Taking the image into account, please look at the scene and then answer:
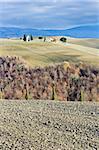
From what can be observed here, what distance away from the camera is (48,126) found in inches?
356

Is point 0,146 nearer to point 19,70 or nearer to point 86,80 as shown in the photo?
point 86,80

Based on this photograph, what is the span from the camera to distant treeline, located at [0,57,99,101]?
51.1 feet

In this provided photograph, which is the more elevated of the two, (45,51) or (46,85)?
(45,51)

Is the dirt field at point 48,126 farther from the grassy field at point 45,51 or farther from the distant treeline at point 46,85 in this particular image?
the grassy field at point 45,51

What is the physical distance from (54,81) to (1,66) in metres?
4.75

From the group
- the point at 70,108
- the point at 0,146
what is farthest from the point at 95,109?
the point at 0,146

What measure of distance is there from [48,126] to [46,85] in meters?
9.12

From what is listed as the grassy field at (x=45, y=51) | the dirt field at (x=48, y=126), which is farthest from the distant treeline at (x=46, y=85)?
the grassy field at (x=45, y=51)

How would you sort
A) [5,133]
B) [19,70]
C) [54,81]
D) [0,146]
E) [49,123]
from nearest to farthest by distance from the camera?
[0,146] < [5,133] < [49,123] < [54,81] < [19,70]

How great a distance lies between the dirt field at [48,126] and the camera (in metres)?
7.96

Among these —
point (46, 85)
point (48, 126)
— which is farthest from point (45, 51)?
point (48, 126)

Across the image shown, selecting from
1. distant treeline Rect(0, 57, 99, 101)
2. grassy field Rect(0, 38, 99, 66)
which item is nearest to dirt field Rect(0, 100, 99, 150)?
distant treeline Rect(0, 57, 99, 101)

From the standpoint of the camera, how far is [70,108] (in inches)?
433

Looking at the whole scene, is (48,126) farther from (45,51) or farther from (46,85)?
(45,51)
